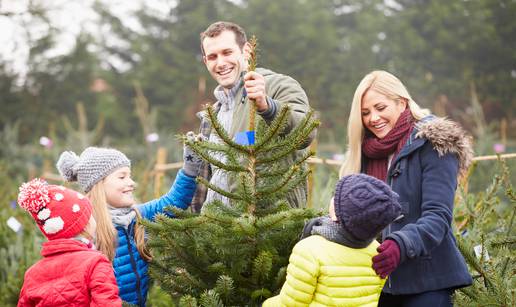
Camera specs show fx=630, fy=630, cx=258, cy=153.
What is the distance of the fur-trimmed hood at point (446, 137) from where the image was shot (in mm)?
2771

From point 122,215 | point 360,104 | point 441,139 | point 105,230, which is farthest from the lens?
point 122,215

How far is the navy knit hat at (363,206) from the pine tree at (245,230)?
0.81 feet

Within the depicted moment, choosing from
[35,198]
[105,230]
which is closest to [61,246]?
[35,198]

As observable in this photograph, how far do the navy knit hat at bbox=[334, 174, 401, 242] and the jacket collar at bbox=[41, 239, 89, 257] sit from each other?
1279 millimetres

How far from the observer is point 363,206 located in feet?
7.92

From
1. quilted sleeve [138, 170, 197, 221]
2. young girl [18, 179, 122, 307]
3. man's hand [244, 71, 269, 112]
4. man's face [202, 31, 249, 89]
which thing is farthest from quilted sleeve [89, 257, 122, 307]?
man's face [202, 31, 249, 89]

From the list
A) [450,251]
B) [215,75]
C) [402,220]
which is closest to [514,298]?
[450,251]

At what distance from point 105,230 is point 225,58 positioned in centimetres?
113

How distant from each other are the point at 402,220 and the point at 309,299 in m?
0.63

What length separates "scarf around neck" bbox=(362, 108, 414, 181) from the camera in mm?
2973

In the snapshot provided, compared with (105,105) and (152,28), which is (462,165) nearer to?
(105,105)

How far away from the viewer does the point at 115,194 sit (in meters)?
3.53

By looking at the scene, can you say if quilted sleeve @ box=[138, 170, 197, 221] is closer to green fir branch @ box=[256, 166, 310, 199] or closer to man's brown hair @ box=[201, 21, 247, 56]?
man's brown hair @ box=[201, 21, 247, 56]

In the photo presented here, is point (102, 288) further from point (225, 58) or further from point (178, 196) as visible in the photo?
point (225, 58)
